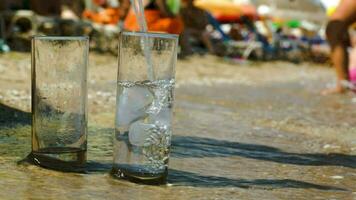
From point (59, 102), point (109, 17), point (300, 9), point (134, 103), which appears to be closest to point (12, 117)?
point (59, 102)

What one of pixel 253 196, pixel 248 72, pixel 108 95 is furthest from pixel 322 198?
pixel 248 72

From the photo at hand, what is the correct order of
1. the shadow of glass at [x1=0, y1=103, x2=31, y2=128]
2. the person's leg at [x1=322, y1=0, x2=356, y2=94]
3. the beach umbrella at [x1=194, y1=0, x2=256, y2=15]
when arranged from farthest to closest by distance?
the beach umbrella at [x1=194, y1=0, x2=256, y2=15]
the person's leg at [x1=322, y1=0, x2=356, y2=94]
the shadow of glass at [x1=0, y1=103, x2=31, y2=128]

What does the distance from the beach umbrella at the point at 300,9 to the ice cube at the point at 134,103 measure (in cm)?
2349

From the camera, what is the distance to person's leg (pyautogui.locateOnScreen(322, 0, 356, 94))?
8742 mm

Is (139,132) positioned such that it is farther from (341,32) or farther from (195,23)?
(195,23)

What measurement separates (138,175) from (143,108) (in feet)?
1.03

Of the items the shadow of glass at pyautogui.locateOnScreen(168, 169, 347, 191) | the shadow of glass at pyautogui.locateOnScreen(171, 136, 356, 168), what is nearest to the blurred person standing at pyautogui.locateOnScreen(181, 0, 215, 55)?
the shadow of glass at pyautogui.locateOnScreen(171, 136, 356, 168)

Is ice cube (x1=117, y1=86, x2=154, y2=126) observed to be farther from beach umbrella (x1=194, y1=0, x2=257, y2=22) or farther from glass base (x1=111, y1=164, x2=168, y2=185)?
beach umbrella (x1=194, y1=0, x2=257, y2=22)

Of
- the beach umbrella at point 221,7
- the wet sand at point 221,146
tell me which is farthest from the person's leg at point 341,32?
the beach umbrella at point 221,7

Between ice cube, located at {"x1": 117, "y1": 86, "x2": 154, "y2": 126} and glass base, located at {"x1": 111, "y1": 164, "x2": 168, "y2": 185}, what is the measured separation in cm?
21

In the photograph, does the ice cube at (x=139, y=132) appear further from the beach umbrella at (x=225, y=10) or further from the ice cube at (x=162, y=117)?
the beach umbrella at (x=225, y=10)

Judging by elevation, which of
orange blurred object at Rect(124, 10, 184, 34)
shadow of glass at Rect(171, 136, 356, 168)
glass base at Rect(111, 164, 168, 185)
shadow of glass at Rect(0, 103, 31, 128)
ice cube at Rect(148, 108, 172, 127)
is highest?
orange blurred object at Rect(124, 10, 184, 34)

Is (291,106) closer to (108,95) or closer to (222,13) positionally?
(108,95)

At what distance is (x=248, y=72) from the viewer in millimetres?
13281
